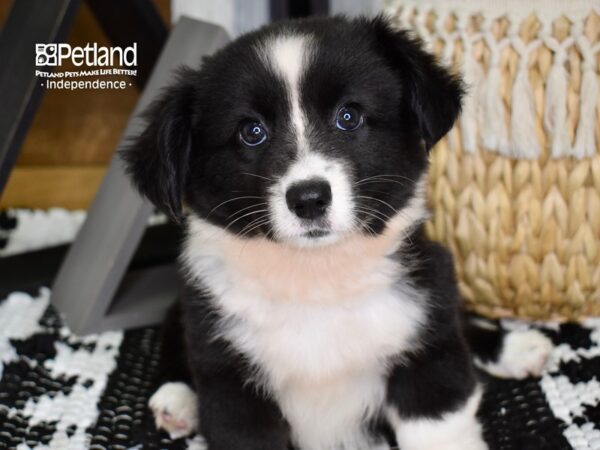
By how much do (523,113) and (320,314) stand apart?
0.78 meters

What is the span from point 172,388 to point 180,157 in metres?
0.58

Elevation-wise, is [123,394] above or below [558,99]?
below

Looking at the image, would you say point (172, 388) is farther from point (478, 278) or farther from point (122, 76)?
point (122, 76)

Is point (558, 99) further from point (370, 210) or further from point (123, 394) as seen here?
point (123, 394)

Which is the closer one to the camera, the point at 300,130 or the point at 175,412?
the point at 300,130

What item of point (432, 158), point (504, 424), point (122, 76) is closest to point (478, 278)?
point (432, 158)

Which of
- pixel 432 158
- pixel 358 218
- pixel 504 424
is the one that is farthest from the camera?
pixel 432 158

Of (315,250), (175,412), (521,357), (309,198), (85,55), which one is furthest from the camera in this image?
(85,55)

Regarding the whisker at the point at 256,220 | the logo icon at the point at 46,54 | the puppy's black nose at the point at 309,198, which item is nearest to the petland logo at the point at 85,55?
the logo icon at the point at 46,54

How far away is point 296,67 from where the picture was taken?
59.5 inches

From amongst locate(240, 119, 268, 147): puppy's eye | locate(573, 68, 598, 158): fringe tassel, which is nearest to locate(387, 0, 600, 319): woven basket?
locate(573, 68, 598, 158): fringe tassel

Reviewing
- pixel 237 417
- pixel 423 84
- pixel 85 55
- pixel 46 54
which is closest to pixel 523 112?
pixel 423 84

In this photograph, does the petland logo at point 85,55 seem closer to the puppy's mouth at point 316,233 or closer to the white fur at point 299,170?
the white fur at point 299,170

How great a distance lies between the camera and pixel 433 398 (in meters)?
1.61
